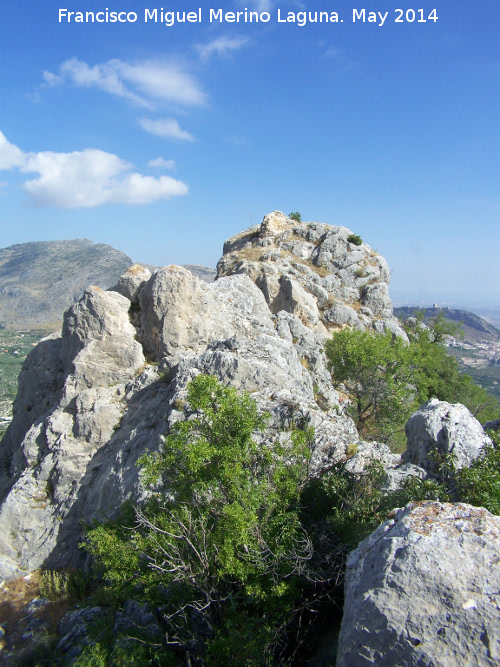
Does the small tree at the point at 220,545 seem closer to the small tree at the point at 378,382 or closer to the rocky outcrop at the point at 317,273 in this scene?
the small tree at the point at 378,382

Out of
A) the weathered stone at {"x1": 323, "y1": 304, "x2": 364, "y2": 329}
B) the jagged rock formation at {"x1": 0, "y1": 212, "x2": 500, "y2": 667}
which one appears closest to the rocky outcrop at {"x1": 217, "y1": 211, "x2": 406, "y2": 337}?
the weathered stone at {"x1": 323, "y1": 304, "x2": 364, "y2": 329}

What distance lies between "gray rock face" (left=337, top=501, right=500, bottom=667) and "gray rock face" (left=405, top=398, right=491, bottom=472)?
15.1 feet

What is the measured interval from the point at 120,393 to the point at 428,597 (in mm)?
15650

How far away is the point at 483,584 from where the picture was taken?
225 inches

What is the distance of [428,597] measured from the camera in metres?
5.73

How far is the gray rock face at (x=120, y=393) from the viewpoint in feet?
49.5

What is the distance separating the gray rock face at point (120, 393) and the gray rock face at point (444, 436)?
7.44 ft

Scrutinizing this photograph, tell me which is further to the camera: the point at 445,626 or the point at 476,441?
the point at 476,441

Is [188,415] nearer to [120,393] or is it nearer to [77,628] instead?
[120,393]

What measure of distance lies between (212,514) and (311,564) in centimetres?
264

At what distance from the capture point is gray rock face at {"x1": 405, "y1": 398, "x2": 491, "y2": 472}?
1104cm

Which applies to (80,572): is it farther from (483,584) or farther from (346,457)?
(483,584)

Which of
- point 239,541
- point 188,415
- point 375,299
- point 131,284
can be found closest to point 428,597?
point 239,541

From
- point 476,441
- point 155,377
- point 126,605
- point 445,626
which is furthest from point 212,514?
point 155,377
